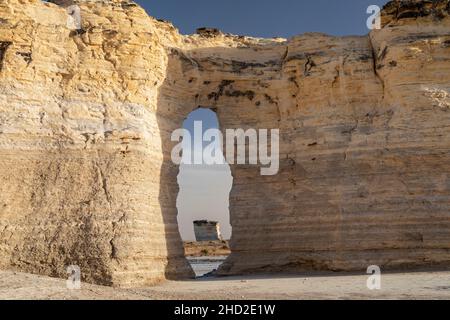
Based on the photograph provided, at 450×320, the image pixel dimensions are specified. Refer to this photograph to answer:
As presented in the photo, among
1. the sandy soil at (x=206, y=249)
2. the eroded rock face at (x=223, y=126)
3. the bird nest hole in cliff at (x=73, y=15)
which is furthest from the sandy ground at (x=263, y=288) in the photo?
the sandy soil at (x=206, y=249)

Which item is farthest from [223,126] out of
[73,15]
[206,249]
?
[206,249]

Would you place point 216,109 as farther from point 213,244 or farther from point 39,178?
point 213,244

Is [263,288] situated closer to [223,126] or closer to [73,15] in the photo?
[223,126]

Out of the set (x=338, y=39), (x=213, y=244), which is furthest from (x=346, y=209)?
(x=213, y=244)

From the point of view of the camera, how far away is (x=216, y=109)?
16625mm

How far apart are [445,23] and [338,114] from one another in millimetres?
3899

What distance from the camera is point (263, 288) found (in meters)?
10.8

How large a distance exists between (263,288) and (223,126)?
6.74 meters

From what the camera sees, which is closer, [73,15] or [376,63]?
[73,15]

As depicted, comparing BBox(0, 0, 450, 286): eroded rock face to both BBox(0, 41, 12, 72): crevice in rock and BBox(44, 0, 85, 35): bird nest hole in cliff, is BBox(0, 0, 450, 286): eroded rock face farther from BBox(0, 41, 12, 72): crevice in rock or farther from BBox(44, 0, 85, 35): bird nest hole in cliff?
BBox(44, 0, 85, 35): bird nest hole in cliff

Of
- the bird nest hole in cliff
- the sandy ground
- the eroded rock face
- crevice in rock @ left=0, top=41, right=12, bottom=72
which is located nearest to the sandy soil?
the eroded rock face

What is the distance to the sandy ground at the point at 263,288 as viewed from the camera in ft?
26.9

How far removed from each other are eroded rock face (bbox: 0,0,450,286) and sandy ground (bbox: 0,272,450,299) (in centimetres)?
138

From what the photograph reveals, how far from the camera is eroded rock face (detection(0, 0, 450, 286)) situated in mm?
11969
